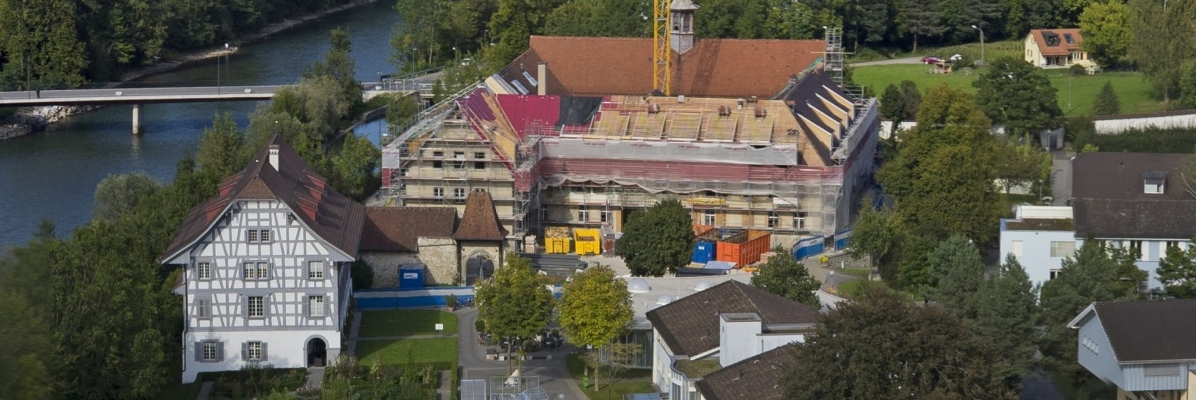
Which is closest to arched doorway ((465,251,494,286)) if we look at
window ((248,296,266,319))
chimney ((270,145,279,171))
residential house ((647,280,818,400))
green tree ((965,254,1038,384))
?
chimney ((270,145,279,171))

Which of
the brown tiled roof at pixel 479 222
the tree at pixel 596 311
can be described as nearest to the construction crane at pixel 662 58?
the brown tiled roof at pixel 479 222

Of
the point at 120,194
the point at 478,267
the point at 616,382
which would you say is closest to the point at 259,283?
the point at 616,382

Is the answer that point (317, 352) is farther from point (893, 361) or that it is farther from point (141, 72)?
point (141, 72)

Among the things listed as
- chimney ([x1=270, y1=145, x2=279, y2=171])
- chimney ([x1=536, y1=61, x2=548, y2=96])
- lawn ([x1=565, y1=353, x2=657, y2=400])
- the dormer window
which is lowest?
lawn ([x1=565, y1=353, x2=657, y2=400])

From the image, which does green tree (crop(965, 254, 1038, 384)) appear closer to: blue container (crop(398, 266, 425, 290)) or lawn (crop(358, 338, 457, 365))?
lawn (crop(358, 338, 457, 365))

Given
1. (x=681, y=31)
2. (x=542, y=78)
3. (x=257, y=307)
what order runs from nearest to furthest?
(x=257, y=307), (x=542, y=78), (x=681, y=31)

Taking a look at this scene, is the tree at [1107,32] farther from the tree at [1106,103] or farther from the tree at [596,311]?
the tree at [596,311]

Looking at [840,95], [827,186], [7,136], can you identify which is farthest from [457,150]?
[7,136]
